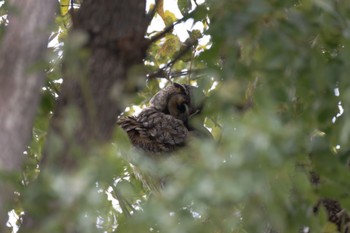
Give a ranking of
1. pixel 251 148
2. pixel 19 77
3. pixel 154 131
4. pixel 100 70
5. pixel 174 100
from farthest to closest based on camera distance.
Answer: pixel 174 100 < pixel 154 131 < pixel 100 70 < pixel 19 77 < pixel 251 148

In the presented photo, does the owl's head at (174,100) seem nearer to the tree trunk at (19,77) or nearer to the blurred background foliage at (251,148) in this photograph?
the blurred background foliage at (251,148)

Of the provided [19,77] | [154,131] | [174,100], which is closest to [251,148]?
[19,77]

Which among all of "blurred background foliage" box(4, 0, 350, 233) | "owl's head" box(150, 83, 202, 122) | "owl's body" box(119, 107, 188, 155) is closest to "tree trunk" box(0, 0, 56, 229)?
"blurred background foliage" box(4, 0, 350, 233)

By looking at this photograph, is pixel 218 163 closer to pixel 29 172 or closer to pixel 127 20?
pixel 127 20

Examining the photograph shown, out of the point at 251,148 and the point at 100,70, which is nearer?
the point at 251,148

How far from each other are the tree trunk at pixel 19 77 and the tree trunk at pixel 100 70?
9 cm

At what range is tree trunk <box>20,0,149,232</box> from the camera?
1.51 metres

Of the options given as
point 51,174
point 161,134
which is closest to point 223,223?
point 51,174

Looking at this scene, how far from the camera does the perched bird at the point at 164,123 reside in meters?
4.04

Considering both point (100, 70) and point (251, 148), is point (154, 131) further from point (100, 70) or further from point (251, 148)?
point (251, 148)

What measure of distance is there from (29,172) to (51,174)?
1.61 metres

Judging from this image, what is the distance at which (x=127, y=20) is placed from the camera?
5.52 feet

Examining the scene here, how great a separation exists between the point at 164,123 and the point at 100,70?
2.66 m

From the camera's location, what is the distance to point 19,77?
137 centimetres
